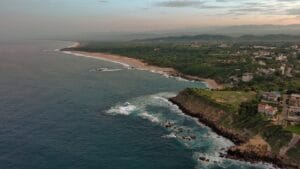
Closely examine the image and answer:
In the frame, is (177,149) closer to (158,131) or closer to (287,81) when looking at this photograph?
(158,131)

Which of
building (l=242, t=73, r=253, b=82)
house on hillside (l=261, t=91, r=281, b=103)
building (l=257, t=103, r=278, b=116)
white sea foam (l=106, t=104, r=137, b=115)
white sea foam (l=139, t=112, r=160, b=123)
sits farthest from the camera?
building (l=242, t=73, r=253, b=82)

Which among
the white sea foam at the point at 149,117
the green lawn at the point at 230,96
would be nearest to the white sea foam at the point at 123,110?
the white sea foam at the point at 149,117

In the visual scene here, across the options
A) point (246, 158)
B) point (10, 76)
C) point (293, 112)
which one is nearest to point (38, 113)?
point (246, 158)

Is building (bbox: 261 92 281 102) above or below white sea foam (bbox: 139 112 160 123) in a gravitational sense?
above

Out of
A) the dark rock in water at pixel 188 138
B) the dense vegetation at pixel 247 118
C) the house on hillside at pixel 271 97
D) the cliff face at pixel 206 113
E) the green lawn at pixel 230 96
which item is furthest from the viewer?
the house on hillside at pixel 271 97

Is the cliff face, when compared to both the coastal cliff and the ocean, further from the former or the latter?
the ocean

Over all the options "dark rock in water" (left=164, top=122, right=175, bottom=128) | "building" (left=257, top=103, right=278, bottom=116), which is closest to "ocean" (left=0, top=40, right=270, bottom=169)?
"dark rock in water" (left=164, top=122, right=175, bottom=128)

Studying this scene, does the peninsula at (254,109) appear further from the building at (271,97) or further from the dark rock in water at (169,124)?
the dark rock in water at (169,124)
